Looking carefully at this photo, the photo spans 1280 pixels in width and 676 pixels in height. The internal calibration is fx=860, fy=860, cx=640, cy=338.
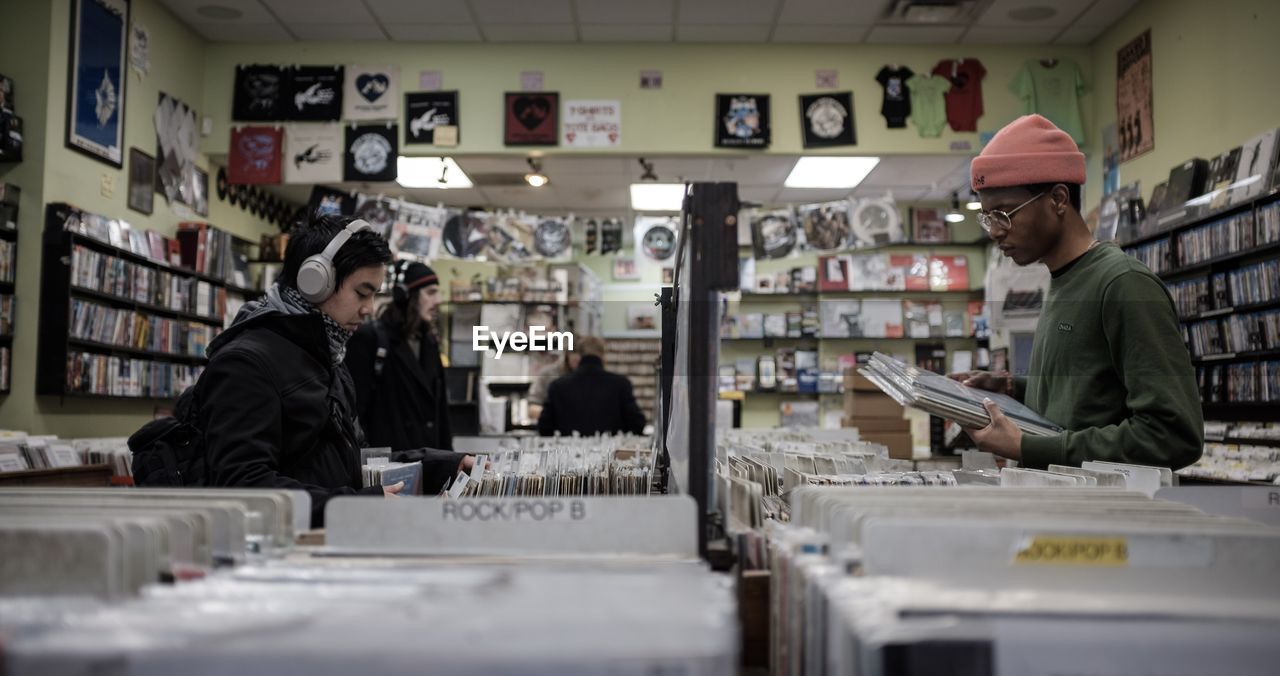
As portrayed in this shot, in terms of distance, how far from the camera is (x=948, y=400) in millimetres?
1665

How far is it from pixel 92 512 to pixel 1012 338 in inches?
208

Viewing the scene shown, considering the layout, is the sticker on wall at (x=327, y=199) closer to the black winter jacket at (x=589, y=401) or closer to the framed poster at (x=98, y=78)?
the framed poster at (x=98, y=78)

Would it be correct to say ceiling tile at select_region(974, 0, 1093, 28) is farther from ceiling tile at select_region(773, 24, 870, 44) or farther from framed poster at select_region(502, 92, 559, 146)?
framed poster at select_region(502, 92, 559, 146)

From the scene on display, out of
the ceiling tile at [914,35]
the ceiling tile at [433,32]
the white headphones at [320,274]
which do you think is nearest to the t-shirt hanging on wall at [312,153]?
the ceiling tile at [433,32]

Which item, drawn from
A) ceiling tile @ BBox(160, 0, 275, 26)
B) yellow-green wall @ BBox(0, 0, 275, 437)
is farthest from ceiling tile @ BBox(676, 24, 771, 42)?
yellow-green wall @ BBox(0, 0, 275, 437)

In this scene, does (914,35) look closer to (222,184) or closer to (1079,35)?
(1079,35)

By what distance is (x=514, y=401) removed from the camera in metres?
7.61

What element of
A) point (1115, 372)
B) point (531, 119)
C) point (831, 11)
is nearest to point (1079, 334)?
point (1115, 372)

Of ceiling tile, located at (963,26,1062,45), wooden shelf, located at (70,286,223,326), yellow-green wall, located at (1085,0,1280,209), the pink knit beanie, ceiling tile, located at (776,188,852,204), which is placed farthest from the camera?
ceiling tile, located at (776,188,852,204)

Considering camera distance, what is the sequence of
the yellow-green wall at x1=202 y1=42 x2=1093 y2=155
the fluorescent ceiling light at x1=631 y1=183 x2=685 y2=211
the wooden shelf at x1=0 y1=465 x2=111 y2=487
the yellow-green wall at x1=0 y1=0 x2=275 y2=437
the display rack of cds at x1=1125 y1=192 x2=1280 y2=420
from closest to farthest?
1. the wooden shelf at x1=0 y1=465 x2=111 y2=487
2. the display rack of cds at x1=1125 y1=192 x2=1280 y2=420
3. the yellow-green wall at x1=0 y1=0 x2=275 y2=437
4. the yellow-green wall at x1=202 y1=42 x2=1093 y2=155
5. the fluorescent ceiling light at x1=631 y1=183 x2=685 y2=211

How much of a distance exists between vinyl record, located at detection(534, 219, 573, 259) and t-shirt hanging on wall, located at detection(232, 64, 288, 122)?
6.83 feet

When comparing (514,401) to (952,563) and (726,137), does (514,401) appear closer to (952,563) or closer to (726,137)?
(726,137)

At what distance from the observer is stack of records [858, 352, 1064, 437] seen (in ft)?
5.34

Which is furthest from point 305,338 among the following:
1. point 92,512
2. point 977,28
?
point 977,28
